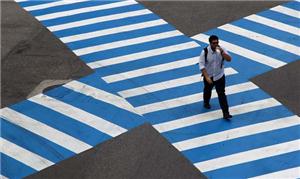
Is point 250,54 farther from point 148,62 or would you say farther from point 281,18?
point 148,62

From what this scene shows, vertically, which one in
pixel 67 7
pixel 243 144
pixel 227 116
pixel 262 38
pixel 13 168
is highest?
pixel 67 7

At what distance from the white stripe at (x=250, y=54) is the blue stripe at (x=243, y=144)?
2.75 meters

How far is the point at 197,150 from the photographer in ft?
36.7

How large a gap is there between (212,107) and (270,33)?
404cm

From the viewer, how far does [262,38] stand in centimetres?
1516

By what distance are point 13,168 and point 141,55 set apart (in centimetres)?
522

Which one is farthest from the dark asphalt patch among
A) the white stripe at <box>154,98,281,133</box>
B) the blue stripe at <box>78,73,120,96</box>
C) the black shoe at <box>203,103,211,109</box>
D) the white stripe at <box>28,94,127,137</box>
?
the white stripe at <box>28,94,127,137</box>

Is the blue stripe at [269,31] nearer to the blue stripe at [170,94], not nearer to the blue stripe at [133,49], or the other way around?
the blue stripe at [133,49]

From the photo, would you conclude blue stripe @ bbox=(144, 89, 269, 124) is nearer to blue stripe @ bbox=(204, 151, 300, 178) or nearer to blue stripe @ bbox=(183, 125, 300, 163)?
blue stripe @ bbox=(183, 125, 300, 163)

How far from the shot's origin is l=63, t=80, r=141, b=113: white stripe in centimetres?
1270

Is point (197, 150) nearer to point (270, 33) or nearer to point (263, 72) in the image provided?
point (263, 72)

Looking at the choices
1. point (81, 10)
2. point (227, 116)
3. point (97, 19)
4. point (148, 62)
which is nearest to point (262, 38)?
point (148, 62)

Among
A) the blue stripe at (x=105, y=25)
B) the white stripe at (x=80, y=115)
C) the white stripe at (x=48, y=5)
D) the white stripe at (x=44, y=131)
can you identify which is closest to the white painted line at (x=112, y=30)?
the blue stripe at (x=105, y=25)

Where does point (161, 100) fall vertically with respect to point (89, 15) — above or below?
below
